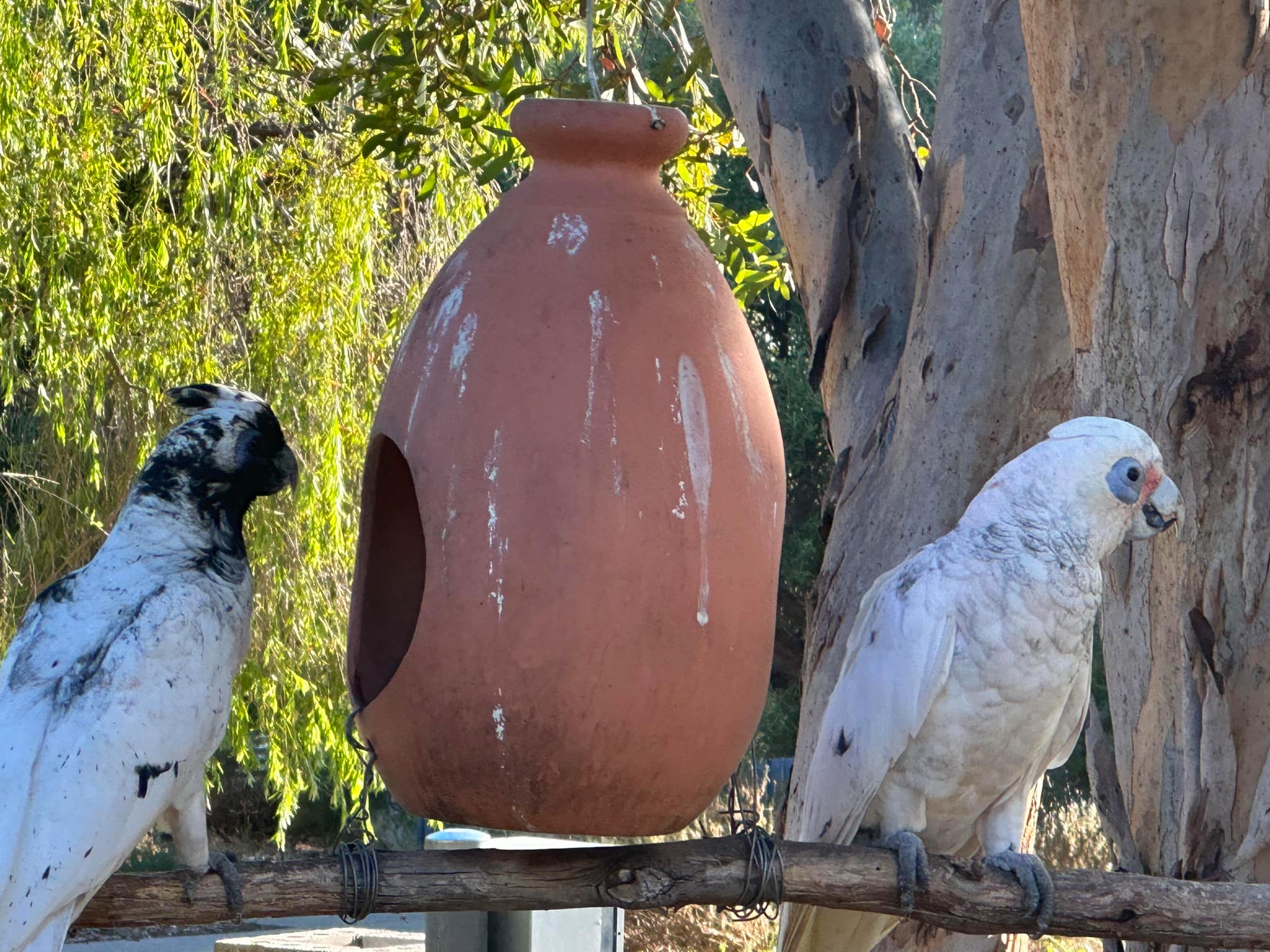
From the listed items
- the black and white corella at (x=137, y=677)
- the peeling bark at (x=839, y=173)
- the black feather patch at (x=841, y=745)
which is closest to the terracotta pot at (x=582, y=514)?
the black and white corella at (x=137, y=677)

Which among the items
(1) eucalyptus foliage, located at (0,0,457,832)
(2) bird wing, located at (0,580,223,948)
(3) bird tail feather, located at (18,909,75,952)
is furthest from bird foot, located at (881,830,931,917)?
(1) eucalyptus foliage, located at (0,0,457,832)

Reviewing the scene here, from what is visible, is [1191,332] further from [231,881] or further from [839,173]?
[231,881]

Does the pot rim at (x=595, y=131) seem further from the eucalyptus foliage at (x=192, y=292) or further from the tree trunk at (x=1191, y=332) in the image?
the eucalyptus foliage at (x=192, y=292)

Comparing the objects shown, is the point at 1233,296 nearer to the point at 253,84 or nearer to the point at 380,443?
the point at 380,443

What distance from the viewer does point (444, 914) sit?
3406 millimetres

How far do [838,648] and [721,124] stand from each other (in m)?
1.66

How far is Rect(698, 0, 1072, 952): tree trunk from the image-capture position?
8.65ft

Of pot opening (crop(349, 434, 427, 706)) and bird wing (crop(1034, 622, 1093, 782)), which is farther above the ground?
pot opening (crop(349, 434, 427, 706))

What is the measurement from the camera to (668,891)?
1.76 meters

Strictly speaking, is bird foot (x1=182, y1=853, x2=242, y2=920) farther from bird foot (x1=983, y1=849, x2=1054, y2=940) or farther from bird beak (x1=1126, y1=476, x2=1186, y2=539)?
bird beak (x1=1126, y1=476, x2=1186, y2=539)

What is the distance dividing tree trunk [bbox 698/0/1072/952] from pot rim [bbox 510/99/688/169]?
102 cm

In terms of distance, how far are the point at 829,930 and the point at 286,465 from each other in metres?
1.14

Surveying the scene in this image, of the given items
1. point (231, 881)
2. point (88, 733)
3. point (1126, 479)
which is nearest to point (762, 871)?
point (231, 881)

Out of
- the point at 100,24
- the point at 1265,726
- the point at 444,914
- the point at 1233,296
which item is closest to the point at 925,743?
the point at 1265,726
